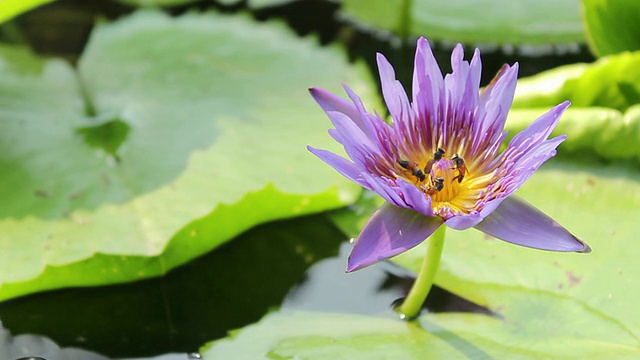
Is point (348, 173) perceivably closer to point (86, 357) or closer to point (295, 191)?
point (295, 191)

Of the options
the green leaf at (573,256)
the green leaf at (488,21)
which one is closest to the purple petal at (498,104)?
the green leaf at (573,256)

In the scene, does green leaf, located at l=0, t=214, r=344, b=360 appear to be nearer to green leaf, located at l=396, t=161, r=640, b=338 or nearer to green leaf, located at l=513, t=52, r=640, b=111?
green leaf, located at l=396, t=161, r=640, b=338

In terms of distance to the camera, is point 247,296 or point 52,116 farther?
point 52,116

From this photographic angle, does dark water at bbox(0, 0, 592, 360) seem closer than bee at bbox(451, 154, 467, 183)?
No

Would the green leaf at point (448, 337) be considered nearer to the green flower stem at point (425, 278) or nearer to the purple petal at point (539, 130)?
the green flower stem at point (425, 278)

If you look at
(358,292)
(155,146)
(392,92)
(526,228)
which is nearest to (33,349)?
(155,146)

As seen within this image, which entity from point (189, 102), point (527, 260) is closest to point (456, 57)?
point (527, 260)

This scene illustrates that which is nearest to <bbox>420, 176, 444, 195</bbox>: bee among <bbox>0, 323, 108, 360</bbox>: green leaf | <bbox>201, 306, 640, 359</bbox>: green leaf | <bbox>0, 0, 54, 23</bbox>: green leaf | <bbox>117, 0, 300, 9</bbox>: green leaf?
<bbox>201, 306, 640, 359</bbox>: green leaf

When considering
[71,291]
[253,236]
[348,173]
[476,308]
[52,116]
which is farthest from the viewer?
[52,116]
